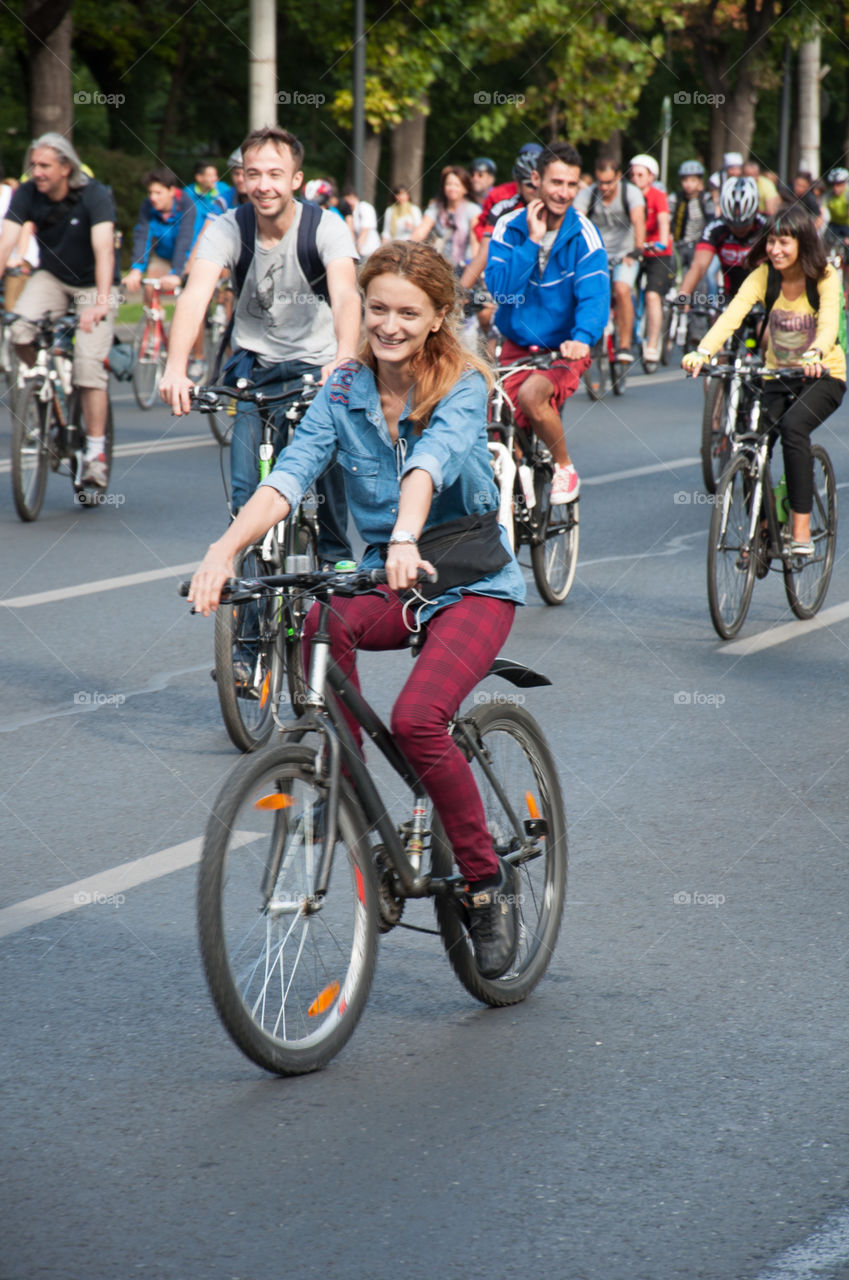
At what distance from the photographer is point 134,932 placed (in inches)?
183

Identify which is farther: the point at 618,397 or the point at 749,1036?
the point at 618,397

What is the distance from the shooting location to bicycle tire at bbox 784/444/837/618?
8.43 metres

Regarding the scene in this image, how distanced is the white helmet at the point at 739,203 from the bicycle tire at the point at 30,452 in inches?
172

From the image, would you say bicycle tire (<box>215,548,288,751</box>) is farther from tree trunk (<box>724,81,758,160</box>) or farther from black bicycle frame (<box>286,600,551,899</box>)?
tree trunk (<box>724,81,758,160</box>)

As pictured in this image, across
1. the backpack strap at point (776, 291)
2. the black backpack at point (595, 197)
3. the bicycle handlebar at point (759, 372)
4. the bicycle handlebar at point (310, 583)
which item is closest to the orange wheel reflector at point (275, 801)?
the bicycle handlebar at point (310, 583)

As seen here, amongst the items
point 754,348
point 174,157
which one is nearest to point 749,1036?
point 754,348

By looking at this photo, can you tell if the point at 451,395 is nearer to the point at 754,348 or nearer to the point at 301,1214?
the point at 301,1214

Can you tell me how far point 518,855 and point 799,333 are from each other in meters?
4.65

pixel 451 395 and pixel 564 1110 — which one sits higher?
pixel 451 395

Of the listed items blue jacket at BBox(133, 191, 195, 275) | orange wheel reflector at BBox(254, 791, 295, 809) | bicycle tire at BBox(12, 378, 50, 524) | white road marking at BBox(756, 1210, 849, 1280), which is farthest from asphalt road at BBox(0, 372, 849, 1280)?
blue jacket at BBox(133, 191, 195, 275)

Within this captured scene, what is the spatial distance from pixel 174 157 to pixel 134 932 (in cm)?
4930

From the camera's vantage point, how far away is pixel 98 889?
4.93 meters

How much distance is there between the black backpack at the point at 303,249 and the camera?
685cm

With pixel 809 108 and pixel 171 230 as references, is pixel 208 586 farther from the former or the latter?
pixel 809 108
